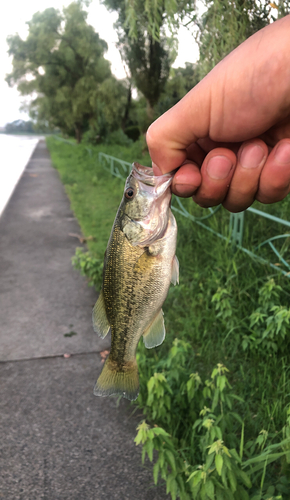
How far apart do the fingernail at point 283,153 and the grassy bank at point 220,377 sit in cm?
134

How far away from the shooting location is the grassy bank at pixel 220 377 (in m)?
2.16

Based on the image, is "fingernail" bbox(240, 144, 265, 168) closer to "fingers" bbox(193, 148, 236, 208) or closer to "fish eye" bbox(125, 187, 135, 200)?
"fingers" bbox(193, 148, 236, 208)

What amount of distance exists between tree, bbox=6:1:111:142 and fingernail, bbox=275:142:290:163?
2214cm

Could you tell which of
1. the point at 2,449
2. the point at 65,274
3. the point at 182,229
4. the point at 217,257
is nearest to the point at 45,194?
the point at 65,274

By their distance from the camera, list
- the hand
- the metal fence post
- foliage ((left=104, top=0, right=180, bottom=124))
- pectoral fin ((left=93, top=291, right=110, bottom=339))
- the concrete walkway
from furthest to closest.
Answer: foliage ((left=104, top=0, right=180, bottom=124)) < the metal fence post < the concrete walkway < pectoral fin ((left=93, top=291, right=110, bottom=339)) < the hand

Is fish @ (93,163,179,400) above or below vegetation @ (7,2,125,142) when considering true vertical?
below

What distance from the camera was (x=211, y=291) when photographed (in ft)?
13.8

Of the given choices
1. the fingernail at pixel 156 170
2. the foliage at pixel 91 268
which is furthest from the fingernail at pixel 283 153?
the foliage at pixel 91 268

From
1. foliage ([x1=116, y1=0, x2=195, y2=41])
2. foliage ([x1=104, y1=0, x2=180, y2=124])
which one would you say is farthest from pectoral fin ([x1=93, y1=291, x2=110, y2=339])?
foliage ([x1=104, y1=0, x2=180, y2=124])

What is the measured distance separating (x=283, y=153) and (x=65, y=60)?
2539 centimetres

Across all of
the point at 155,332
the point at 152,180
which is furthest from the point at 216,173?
the point at 155,332

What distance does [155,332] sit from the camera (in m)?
1.52

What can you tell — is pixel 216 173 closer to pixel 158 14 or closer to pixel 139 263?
pixel 139 263

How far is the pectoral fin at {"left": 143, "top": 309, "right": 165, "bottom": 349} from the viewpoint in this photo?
151 cm
